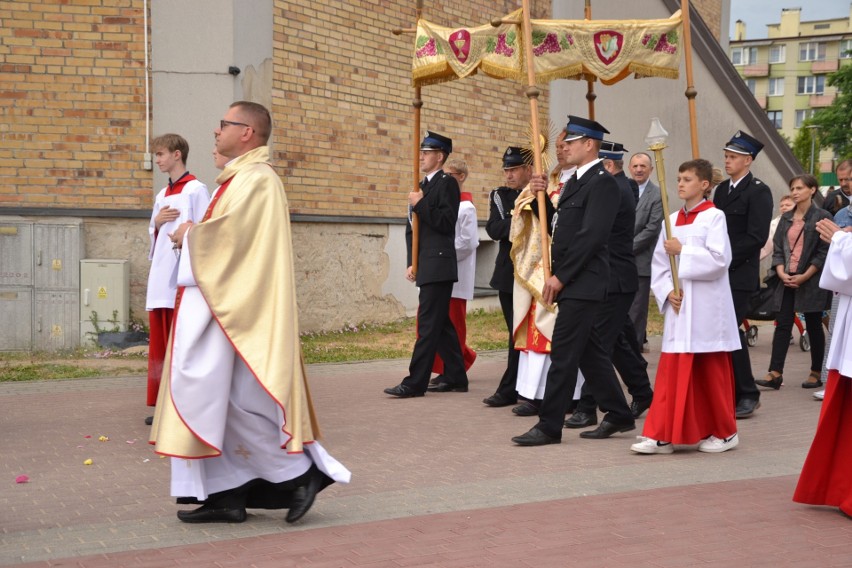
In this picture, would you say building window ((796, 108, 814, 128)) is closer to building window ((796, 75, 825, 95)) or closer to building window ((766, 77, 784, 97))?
building window ((796, 75, 825, 95))

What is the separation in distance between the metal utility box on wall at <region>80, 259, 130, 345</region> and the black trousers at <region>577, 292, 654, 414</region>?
235 inches

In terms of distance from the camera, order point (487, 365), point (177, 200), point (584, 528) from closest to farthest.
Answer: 1. point (584, 528)
2. point (177, 200)
3. point (487, 365)

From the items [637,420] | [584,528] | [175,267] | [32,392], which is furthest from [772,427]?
[32,392]

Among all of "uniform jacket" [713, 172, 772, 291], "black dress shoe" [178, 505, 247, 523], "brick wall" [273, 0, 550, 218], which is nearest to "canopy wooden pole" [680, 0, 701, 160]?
"uniform jacket" [713, 172, 772, 291]

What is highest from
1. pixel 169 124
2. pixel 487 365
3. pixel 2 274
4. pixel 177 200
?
pixel 169 124

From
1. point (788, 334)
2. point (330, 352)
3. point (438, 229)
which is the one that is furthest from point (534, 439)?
point (330, 352)

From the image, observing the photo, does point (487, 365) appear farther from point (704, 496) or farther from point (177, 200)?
point (704, 496)

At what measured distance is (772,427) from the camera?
860 cm

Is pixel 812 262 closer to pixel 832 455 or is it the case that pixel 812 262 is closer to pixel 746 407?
pixel 746 407

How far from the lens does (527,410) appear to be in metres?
9.02

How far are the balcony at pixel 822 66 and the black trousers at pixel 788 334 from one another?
100 meters

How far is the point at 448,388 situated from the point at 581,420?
2.09 meters

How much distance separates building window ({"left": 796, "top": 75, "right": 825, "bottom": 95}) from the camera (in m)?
105

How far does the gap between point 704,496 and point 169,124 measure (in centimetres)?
856
